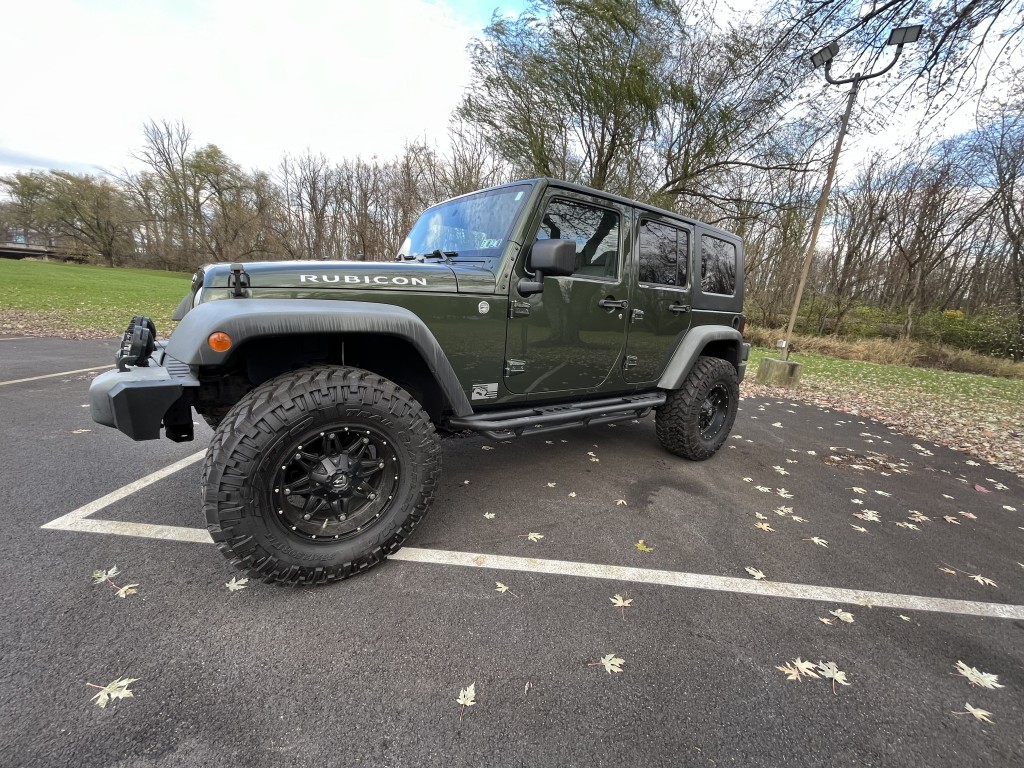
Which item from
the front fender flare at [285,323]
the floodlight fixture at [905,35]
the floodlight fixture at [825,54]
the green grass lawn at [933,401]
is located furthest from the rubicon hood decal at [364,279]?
the green grass lawn at [933,401]

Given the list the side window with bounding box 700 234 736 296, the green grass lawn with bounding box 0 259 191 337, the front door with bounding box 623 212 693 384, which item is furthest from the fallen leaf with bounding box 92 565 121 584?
the green grass lawn with bounding box 0 259 191 337

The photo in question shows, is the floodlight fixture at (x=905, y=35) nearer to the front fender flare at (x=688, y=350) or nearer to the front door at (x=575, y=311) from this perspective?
the front fender flare at (x=688, y=350)

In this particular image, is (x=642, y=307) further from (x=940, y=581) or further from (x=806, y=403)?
(x=806, y=403)

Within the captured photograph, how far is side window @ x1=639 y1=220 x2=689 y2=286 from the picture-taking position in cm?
330

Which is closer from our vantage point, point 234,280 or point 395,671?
point 395,671

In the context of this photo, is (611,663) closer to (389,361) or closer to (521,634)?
(521,634)

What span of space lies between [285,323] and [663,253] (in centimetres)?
290

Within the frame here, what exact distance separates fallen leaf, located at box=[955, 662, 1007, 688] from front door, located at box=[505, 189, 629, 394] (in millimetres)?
2233

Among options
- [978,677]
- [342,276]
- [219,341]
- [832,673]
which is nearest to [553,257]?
[342,276]

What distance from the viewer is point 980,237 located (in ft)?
59.6

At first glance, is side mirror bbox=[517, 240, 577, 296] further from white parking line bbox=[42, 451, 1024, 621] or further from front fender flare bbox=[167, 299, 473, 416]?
white parking line bbox=[42, 451, 1024, 621]

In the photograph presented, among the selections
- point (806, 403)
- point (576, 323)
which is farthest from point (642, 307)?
point (806, 403)

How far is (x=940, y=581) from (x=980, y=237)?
24.8m

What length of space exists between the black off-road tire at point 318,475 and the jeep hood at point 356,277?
417 millimetres
